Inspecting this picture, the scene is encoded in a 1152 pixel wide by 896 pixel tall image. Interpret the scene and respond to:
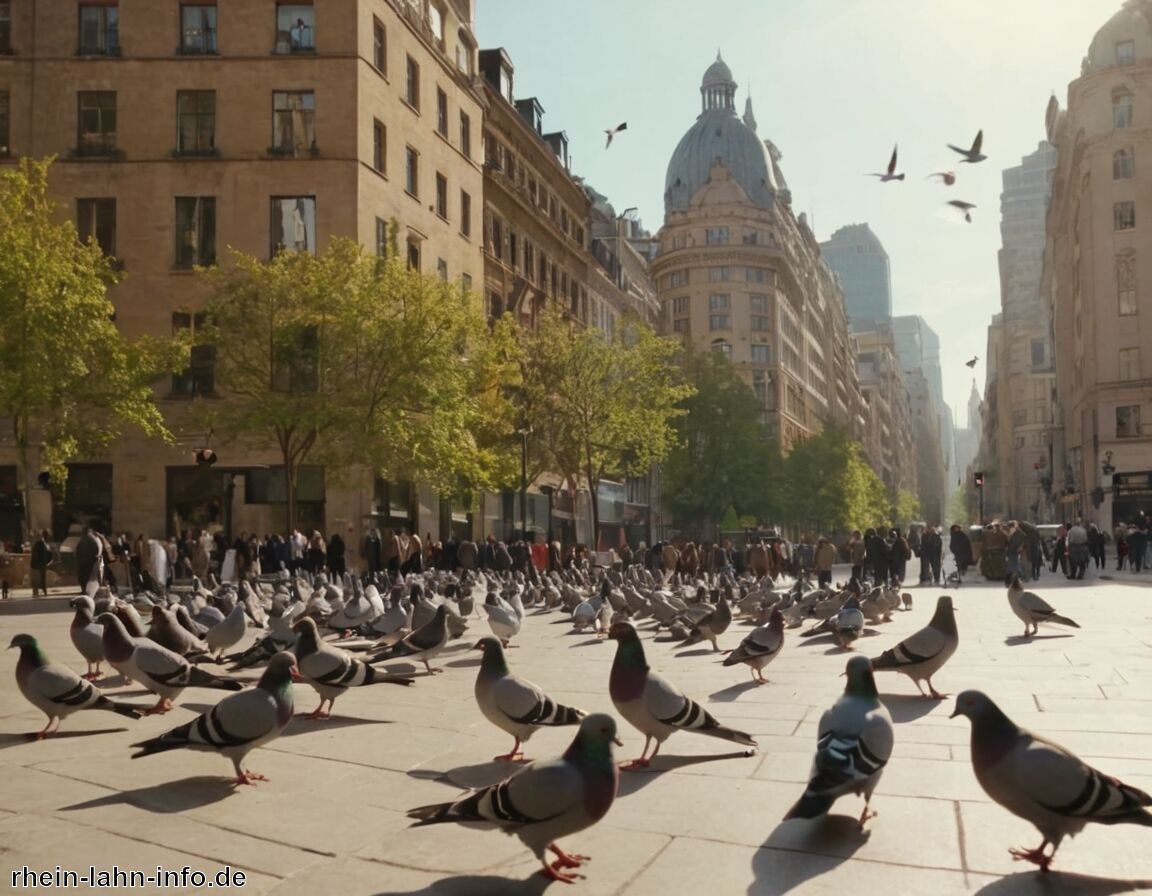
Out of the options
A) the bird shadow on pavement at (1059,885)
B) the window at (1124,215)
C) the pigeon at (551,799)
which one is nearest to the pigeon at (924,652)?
the bird shadow on pavement at (1059,885)

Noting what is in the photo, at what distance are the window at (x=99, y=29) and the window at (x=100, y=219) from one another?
5162 millimetres

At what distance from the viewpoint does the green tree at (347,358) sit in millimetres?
31281

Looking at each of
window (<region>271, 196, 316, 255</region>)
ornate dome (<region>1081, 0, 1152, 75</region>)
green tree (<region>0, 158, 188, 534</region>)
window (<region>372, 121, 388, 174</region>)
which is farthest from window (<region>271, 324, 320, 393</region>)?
ornate dome (<region>1081, 0, 1152, 75</region>)

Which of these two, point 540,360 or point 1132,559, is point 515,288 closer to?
point 540,360

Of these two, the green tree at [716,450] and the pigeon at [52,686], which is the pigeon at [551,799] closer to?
the pigeon at [52,686]

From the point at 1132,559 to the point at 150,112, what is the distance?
123 feet

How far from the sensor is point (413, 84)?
43.8 m

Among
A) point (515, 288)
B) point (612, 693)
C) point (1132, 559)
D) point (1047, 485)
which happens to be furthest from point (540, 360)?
point (612, 693)

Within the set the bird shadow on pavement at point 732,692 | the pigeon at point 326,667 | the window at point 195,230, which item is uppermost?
the window at point 195,230

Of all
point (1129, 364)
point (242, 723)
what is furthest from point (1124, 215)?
point (242, 723)

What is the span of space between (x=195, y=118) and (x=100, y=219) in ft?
15.4

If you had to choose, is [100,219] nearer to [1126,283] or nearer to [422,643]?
[422,643]

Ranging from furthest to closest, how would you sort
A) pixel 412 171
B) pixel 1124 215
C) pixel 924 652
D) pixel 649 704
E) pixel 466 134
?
pixel 1124 215 < pixel 466 134 < pixel 412 171 < pixel 924 652 < pixel 649 704

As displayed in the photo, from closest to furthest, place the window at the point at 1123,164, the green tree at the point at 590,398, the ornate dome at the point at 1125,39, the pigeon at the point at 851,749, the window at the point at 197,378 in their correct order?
1. the pigeon at the point at 851,749
2. the window at the point at 197,378
3. the green tree at the point at 590,398
4. the window at the point at 1123,164
5. the ornate dome at the point at 1125,39
